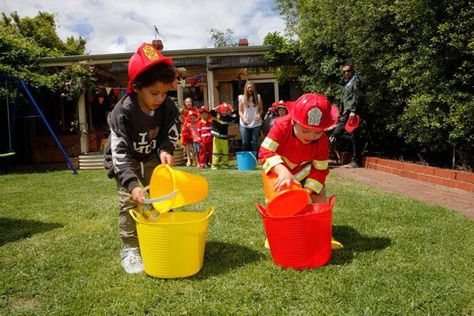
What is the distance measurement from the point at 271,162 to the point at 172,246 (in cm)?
96

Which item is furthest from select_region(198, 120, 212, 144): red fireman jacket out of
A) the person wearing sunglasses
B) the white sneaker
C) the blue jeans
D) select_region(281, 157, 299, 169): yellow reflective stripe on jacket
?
the white sneaker

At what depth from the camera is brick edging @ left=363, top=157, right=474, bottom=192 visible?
4.97 metres

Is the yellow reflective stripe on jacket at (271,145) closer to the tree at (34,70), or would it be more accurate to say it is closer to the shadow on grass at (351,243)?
the shadow on grass at (351,243)

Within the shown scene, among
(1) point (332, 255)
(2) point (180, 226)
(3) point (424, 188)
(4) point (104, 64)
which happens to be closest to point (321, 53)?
(3) point (424, 188)

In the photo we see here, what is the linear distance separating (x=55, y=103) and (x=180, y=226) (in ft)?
41.0

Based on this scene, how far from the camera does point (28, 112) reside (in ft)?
33.8

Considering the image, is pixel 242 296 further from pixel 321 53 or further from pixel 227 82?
pixel 227 82

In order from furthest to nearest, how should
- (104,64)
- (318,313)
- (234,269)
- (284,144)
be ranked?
(104,64), (284,144), (234,269), (318,313)

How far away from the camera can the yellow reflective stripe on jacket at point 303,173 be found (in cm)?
314

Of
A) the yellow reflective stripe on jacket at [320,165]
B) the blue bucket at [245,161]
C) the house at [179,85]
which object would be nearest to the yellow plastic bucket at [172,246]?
the yellow reflective stripe on jacket at [320,165]

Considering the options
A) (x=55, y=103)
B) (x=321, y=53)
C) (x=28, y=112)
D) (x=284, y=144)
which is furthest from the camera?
(x=55, y=103)

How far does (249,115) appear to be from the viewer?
8.20 m

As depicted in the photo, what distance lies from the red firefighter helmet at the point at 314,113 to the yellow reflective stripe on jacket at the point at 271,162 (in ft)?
1.06

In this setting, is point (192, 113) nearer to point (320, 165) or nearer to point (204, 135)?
point (204, 135)
